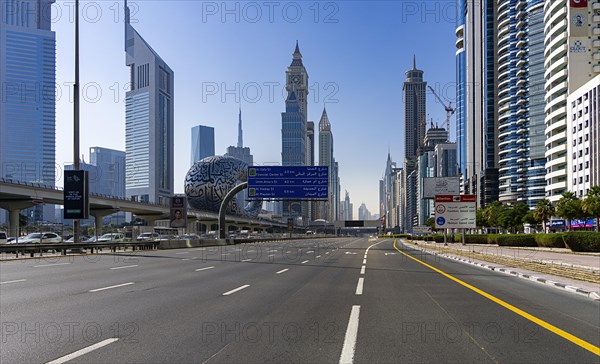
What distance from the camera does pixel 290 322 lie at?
970cm

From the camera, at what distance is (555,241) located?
47.4m

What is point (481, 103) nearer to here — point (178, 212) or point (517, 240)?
point (517, 240)

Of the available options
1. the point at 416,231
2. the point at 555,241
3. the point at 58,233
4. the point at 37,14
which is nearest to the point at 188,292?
the point at 58,233

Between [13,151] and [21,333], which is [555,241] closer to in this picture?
[21,333]

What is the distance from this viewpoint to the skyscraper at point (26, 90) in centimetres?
18500

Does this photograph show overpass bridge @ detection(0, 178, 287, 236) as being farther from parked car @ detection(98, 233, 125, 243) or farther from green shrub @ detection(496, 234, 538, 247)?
green shrub @ detection(496, 234, 538, 247)

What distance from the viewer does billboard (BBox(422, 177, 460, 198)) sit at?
8194cm

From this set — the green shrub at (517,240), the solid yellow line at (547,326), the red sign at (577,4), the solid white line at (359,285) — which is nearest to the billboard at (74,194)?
the solid white line at (359,285)

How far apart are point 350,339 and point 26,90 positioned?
21558 centimetres

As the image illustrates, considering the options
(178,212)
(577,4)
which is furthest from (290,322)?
(577,4)

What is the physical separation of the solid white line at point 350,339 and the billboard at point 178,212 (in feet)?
156

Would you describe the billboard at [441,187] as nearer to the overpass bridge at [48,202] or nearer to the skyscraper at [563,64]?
the skyscraper at [563,64]

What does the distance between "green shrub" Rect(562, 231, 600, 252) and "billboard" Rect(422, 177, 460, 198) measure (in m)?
38.7

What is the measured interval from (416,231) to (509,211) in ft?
57.2
